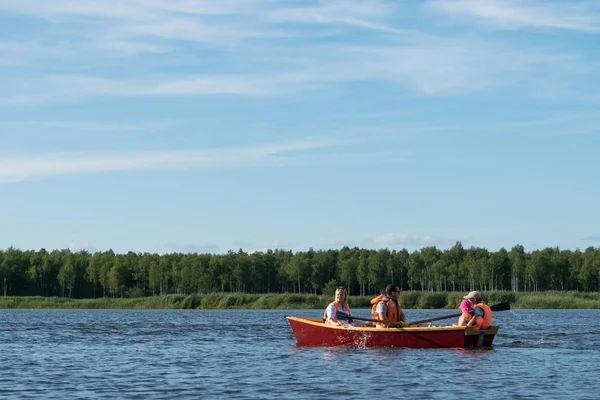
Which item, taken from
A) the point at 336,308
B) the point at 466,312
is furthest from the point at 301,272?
the point at 466,312

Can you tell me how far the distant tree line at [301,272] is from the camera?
13238 cm

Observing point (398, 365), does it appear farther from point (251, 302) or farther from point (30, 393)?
point (251, 302)

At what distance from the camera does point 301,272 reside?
139875 millimetres

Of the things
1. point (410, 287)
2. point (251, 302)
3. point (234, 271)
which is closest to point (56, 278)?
point (234, 271)

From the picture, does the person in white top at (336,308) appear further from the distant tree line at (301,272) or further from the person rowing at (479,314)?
the distant tree line at (301,272)

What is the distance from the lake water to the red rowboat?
339mm

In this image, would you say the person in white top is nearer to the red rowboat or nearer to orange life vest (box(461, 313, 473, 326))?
the red rowboat

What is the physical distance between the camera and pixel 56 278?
150000mm

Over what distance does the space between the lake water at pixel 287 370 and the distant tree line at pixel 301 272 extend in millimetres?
98473

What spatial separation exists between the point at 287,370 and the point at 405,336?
6.38 metres

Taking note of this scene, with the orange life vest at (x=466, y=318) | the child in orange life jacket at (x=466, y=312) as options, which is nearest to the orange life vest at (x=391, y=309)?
the child in orange life jacket at (x=466, y=312)

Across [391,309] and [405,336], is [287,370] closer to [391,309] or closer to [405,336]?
[405,336]

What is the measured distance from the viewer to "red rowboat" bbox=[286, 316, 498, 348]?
2853 cm

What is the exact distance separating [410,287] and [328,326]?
114m
